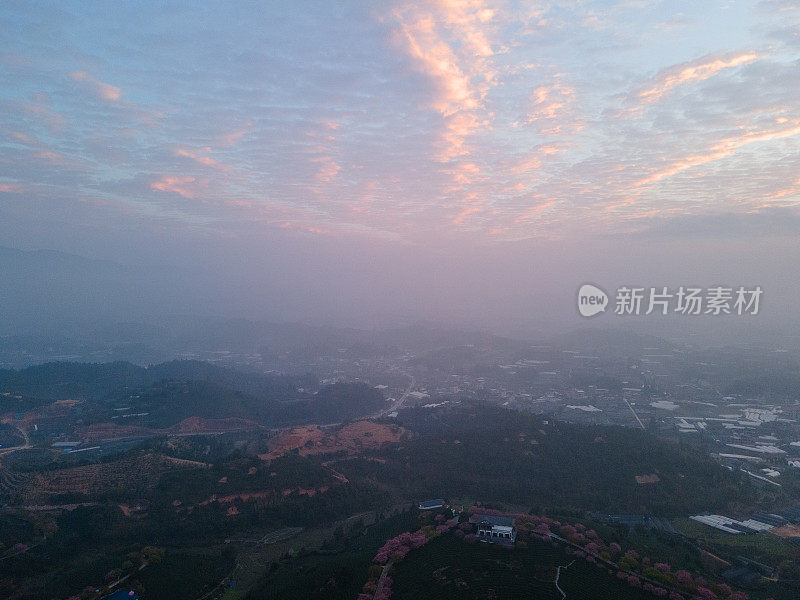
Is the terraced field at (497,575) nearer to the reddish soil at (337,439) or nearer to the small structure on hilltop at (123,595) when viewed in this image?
the small structure on hilltop at (123,595)

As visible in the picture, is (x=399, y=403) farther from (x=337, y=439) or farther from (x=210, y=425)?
(x=210, y=425)

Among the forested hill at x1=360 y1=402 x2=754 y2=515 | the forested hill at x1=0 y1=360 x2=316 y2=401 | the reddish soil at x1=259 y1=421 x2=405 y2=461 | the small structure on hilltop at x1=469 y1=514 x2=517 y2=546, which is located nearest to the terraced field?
the small structure on hilltop at x1=469 y1=514 x2=517 y2=546

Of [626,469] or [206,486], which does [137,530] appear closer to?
[206,486]

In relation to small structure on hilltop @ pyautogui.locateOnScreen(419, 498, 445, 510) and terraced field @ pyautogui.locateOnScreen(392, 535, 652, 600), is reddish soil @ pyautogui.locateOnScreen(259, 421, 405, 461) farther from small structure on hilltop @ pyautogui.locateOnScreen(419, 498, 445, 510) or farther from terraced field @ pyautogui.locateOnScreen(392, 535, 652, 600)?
terraced field @ pyautogui.locateOnScreen(392, 535, 652, 600)

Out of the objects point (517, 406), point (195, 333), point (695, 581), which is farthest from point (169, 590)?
point (195, 333)

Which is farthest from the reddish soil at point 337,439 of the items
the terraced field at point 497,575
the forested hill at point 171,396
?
the terraced field at point 497,575

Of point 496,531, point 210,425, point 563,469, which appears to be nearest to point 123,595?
point 496,531
